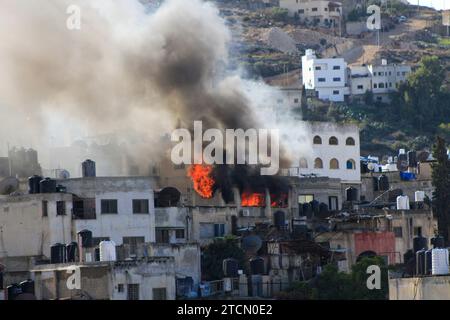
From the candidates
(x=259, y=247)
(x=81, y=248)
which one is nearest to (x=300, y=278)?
(x=259, y=247)

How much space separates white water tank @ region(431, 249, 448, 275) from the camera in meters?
76.4

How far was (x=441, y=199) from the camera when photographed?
103m

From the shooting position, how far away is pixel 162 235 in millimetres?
95000

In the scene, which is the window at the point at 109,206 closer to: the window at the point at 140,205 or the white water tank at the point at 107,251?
the window at the point at 140,205

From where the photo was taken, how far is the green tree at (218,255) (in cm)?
9100

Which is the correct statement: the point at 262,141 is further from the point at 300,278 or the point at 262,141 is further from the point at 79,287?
the point at 79,287

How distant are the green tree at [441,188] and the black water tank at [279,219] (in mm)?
6465

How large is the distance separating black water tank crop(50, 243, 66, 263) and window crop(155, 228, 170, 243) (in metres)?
7.97

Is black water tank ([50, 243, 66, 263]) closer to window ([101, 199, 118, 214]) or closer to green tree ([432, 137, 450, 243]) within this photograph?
window ([101, 199, 118, 214])

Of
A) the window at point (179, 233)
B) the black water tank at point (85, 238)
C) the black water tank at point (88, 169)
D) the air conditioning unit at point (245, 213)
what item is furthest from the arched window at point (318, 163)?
the black water tank at point (85, 238)

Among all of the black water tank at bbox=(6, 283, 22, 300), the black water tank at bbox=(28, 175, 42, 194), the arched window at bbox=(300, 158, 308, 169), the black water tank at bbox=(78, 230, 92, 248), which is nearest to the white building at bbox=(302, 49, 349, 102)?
the arched window at bbox=(300, 158, 308, 169)

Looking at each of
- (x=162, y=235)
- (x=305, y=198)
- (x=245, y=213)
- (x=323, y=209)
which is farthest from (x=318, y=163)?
(x=162, y=235)

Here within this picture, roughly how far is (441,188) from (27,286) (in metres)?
27.1

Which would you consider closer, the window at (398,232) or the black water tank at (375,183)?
the window at (398,232)
